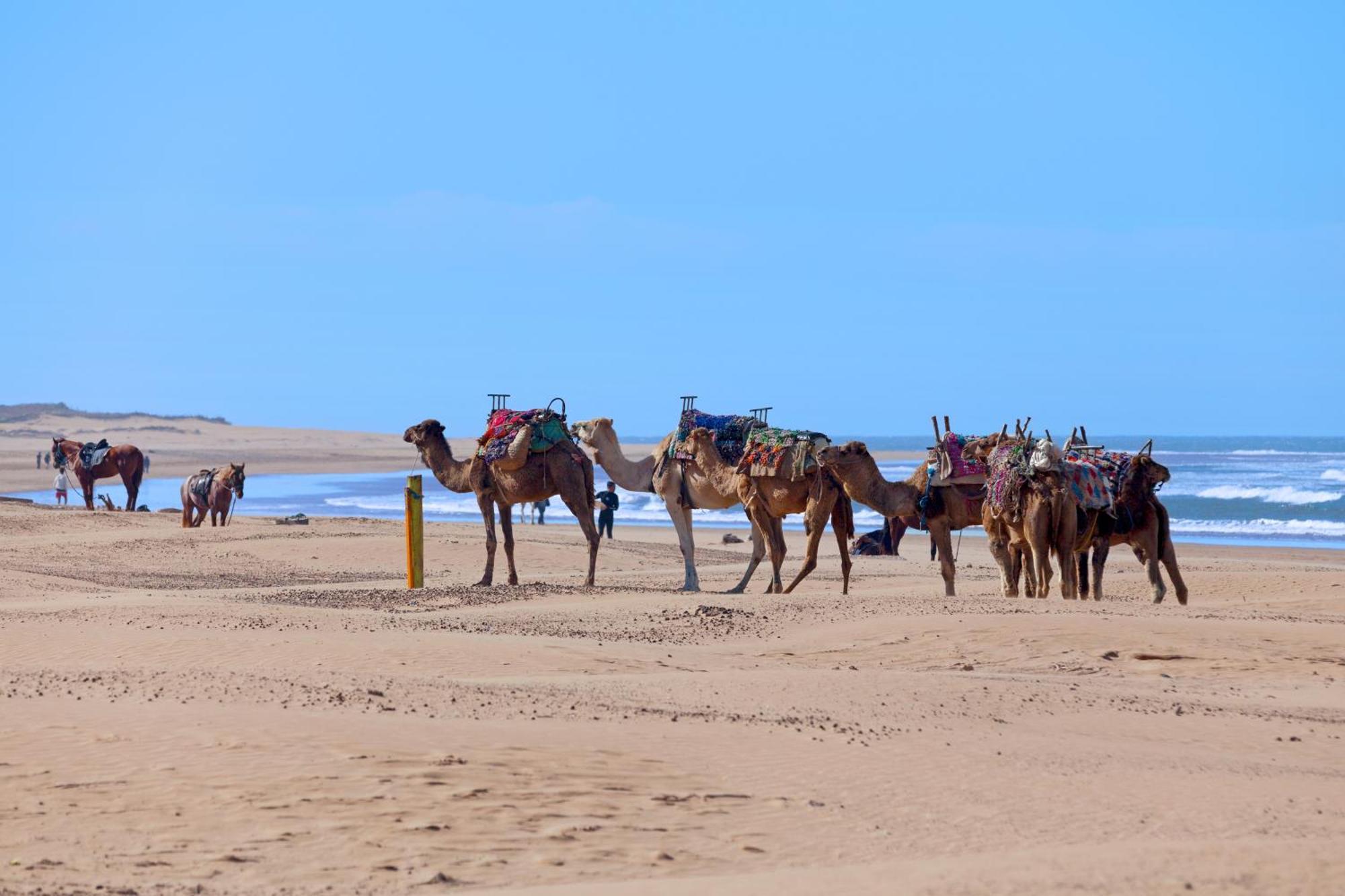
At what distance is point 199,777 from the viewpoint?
26.1 feet

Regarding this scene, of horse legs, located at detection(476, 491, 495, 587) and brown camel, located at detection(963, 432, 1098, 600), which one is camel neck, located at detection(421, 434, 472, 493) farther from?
brown camel, located at detection(963, 432, 1098, 600)

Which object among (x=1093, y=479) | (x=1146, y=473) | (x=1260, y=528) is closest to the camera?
(x=1093, y=479)

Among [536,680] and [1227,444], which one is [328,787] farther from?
[1227,444]

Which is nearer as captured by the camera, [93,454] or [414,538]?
[414,538]

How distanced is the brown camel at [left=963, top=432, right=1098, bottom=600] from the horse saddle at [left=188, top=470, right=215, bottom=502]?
62.6 feet

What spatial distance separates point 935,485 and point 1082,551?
1.99 meters

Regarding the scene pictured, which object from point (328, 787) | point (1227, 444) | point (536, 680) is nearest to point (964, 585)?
point (536, 680)

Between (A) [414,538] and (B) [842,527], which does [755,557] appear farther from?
(A) [414,538]

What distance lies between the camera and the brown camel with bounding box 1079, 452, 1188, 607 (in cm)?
1883

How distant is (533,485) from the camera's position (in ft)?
69.0

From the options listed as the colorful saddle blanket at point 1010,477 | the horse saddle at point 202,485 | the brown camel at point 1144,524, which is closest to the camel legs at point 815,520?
the colorful saddle blanket at point 1010,477

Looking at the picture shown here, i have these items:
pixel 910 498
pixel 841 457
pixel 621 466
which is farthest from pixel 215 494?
pixel 910 498

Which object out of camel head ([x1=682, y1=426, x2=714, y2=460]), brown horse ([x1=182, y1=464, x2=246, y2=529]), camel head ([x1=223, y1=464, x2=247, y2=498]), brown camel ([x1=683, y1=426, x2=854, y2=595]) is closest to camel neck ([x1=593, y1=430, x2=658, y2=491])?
camel head ([x1=682, y1=426, x2=714, y2=460])

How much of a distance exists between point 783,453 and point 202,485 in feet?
56.9
